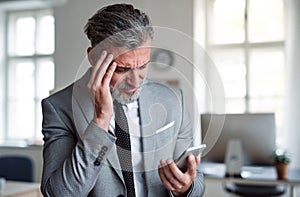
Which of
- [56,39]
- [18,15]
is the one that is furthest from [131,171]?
[18,15]

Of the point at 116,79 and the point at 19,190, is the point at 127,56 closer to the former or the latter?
the point at 116,79

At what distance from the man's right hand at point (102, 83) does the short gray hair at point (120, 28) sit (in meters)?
0.03

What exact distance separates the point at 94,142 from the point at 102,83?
3.3 inches

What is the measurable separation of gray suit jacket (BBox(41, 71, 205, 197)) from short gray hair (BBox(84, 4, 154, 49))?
0.20 ft

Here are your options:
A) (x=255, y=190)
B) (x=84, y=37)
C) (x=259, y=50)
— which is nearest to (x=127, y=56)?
(x=84, y=37)

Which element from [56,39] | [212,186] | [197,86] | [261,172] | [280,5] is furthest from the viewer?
[280,5]

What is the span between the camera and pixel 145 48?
1.71ft

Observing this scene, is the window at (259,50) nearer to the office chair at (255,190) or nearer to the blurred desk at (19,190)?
the office chair at (255,190)

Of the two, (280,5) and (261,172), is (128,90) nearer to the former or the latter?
(261,172)

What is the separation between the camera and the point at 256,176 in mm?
1832

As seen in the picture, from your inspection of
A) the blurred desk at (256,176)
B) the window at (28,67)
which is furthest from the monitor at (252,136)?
the window at (28,67)

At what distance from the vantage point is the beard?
521 millimetres

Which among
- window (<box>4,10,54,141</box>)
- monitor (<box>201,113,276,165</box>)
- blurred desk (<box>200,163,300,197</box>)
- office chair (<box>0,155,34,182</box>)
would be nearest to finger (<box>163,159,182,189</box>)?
window (<box>4,10,54,141</box>)

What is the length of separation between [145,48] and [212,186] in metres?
1.38
